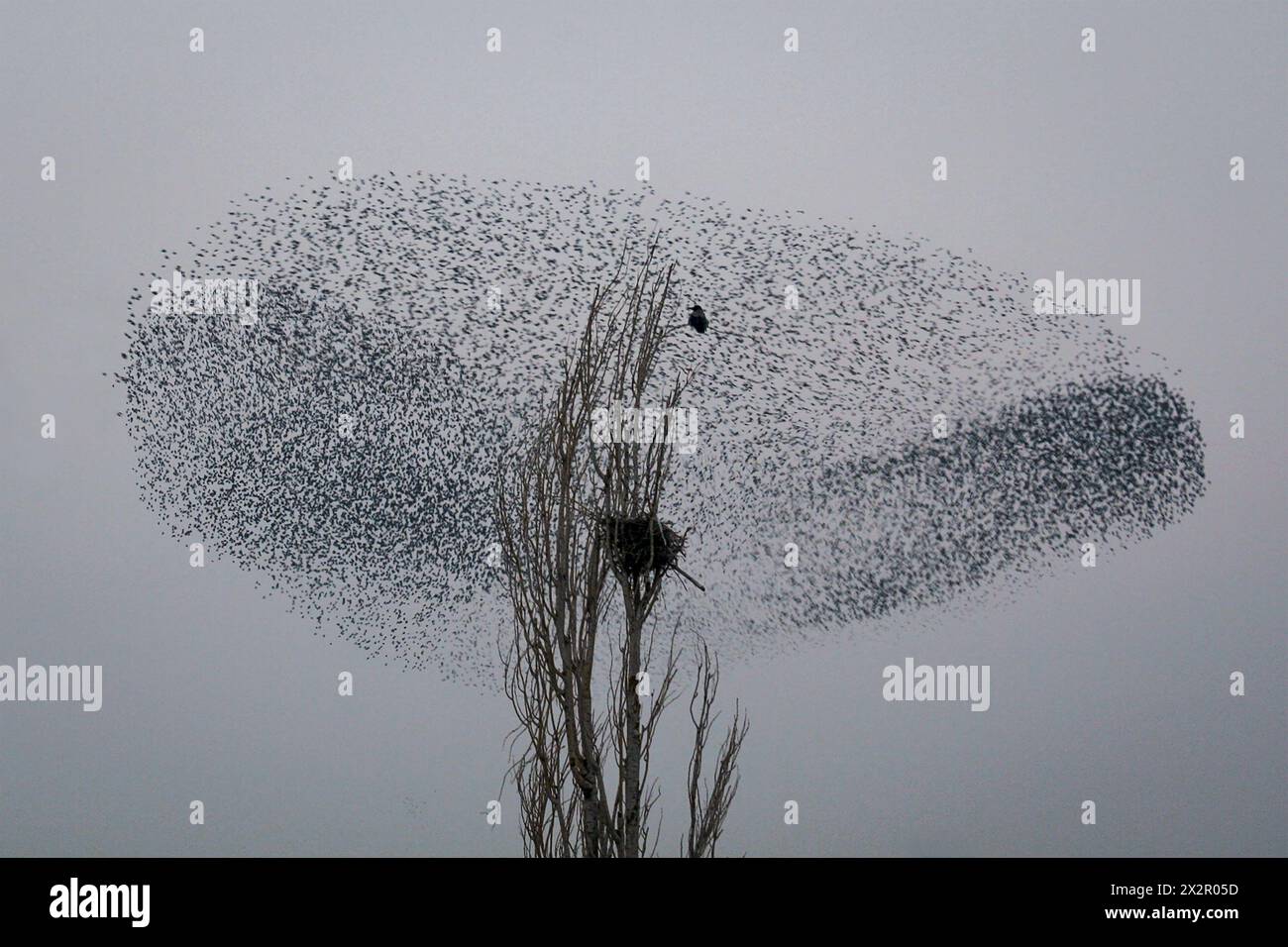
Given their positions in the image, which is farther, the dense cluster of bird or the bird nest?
the dense cluster of bird

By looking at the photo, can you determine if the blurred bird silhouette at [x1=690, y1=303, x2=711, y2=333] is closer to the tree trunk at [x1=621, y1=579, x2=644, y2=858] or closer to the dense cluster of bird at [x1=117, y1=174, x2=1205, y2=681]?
the dense cluster of bird at [x1=117, y1=174, x2=1205, y2=681]

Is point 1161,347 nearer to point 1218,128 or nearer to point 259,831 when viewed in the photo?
point 1218,128

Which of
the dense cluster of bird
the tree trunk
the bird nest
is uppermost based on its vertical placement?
the dense cluster of bird

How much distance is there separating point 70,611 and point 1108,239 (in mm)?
5092

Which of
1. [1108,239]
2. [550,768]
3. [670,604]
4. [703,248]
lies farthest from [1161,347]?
[550,768]

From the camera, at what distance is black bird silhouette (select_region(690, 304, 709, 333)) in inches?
234

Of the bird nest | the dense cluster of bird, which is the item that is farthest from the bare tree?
the dense cluster of bird

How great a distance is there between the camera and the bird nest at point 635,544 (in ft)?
12.5

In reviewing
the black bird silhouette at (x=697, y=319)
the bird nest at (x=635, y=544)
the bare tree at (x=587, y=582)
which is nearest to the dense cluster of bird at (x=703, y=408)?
the black bird silhouette at (x=697, y=319)

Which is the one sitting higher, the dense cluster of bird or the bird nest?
the dense cluster of bird

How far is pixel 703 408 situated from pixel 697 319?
0.42m

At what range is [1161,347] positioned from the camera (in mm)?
5945

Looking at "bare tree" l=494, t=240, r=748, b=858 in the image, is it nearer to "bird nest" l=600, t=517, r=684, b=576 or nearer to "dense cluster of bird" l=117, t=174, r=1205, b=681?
"bird nest" l=600, t=517, r=684, b=576

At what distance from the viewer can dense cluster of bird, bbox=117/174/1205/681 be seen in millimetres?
5867
